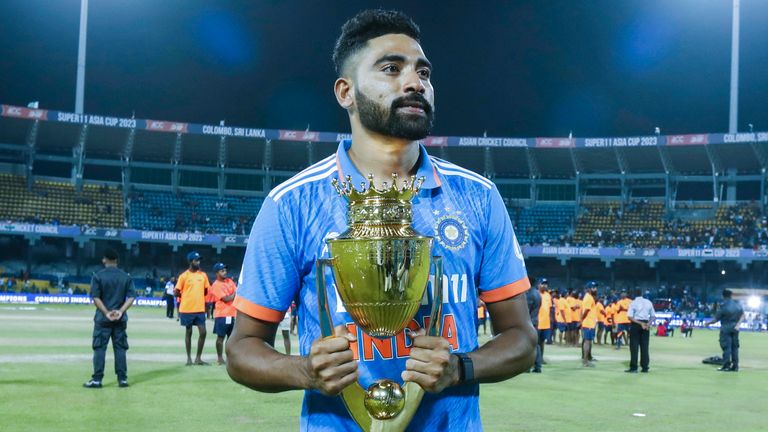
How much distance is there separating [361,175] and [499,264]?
0.57 m

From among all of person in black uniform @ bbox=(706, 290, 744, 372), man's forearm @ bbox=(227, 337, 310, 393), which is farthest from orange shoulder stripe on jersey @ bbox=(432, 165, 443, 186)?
person in black uniform @ bbox=(706, 290, 744, 372)

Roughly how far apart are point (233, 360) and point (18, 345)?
1663 cm

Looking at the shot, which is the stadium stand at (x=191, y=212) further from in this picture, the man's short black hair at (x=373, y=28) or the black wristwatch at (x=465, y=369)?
the black wristwatch at (x=465, y=369)

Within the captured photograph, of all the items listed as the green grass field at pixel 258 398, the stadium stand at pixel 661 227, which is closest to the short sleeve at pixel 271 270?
the green grass field at pixel 258 398

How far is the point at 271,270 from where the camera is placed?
8.52ft

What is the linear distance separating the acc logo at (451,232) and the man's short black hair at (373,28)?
0.63 meters

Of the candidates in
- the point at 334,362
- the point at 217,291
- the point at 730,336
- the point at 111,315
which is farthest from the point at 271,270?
the point at 730,336

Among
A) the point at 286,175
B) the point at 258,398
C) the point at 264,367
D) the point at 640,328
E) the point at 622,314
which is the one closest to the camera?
the point at 264,367

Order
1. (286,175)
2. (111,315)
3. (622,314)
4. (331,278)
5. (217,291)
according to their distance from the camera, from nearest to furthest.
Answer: (331,278) → (111,315) → (217,291) → (622,314) → (286,175)

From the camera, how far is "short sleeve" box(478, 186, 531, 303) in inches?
107

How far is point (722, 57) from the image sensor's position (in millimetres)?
61344

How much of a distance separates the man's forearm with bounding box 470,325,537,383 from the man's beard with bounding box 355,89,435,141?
70 centimetres

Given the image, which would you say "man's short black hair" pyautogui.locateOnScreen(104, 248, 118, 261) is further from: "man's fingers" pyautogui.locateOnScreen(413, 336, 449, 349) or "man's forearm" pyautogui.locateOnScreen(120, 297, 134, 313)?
"man's fingers" pyautogui.locateOnScreen(413, 336, 449, 349)

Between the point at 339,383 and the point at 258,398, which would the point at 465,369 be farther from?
the point at 258,398
